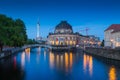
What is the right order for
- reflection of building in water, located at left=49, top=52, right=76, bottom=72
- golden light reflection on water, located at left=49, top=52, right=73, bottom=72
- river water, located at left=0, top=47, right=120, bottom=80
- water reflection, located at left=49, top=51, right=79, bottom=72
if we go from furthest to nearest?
golden light reflection on water, located at left=49, top=52, right=73, bottom=72 → reflection of building in water, located at left=49, top=52, right=76, bottom=72 → water reflection, located at left=49, top=51, right=79, bottom=72 → river water, located at left=0, top=47, right=120, bottom=80

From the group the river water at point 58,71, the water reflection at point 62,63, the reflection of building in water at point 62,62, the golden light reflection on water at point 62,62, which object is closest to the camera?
the river water at point 58,71

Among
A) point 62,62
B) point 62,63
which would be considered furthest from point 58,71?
point 62,62

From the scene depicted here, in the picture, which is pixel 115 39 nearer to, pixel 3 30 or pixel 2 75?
pixel 3 30

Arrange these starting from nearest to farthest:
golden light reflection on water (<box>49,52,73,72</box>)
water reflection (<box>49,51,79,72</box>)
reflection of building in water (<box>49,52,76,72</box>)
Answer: water reflection (<box>49,51,79,72</box>) → reflection of building in water (<box>49,52,76,72</box>) → golden light reflection on water (<box>49,52,73,72</box>)

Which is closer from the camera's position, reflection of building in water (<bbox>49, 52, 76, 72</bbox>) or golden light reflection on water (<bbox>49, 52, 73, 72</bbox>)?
reflection of building in water (<bbox>49, 52, 76, 72</bbox>)

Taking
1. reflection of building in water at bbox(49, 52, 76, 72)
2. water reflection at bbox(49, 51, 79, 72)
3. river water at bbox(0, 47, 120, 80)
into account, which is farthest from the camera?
reflection of building in water at bbox(49, 52, 76, 72)

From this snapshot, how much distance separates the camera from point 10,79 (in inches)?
1452

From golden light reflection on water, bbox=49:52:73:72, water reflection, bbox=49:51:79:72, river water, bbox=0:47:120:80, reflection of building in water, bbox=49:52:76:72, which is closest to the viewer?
river water, bbox=0:47:120:80

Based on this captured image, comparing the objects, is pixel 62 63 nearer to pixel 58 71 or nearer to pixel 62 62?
pixel 62 62

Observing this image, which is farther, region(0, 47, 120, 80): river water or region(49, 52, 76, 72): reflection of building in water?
region(49, 52, 76, 72): reflection of building in water

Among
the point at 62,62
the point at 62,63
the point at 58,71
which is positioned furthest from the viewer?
the point at 62,62

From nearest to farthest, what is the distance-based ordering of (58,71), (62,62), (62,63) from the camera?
(58,71) → (62,63) → (62,62)

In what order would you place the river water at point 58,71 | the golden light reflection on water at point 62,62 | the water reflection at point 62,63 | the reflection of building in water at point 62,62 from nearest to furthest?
the river water at point 58,71, the water reflection at point 62,63, the reflection of building in water at point 62,62, the golden light reflection on water at point 62,62

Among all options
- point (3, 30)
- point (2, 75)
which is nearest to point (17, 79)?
point (2, 75)
